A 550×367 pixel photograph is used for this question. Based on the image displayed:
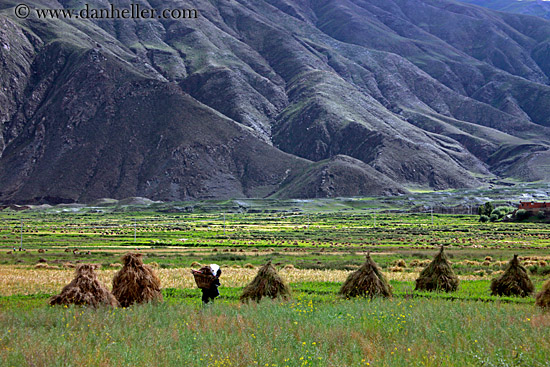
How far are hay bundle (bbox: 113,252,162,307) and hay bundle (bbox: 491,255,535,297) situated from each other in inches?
484

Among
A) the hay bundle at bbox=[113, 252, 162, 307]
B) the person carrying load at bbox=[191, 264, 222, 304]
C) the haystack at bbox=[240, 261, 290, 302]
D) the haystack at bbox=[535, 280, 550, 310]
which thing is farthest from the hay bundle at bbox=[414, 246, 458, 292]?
the hay bundle at bbox=[113, 252, 162, 307]

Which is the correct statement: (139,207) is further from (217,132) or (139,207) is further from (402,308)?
(402,308)

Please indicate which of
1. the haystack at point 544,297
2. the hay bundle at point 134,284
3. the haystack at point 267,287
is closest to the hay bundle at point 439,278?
the haystack at point 544,297

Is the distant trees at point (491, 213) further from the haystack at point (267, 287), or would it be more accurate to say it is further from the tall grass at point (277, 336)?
the tall grass at point (277, 336)

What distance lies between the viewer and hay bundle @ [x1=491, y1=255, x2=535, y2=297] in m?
22.0

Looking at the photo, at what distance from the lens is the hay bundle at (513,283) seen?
22.0 meters

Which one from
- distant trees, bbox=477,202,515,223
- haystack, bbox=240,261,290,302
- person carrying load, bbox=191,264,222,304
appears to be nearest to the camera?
person carrying load, bbox=191,264,222,304

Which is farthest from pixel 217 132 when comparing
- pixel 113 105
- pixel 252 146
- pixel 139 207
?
pixel 139 207

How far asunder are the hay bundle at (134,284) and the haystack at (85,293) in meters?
0.81

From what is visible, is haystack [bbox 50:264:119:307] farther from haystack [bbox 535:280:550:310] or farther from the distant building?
the distant building

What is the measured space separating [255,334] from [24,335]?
4879 millimetres

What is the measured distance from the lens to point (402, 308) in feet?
54.3

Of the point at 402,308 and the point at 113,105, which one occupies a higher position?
the point at 113,105

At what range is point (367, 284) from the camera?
20.5 metres
